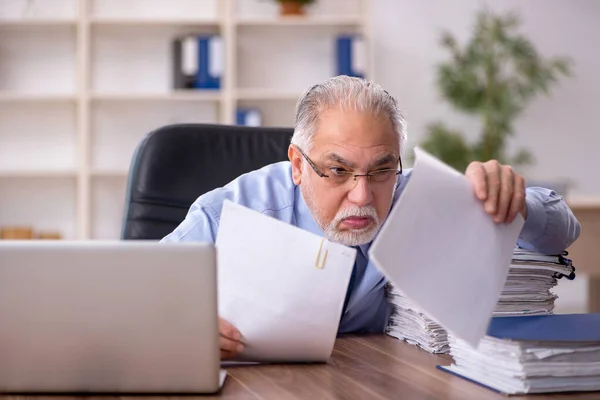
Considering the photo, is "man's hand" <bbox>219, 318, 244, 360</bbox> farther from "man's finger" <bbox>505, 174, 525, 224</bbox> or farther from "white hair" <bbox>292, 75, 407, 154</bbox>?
"white hair" <bbox>292, 75, 407, 154</bbox>

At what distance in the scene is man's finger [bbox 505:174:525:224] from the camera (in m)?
1.04

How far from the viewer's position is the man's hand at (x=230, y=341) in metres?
1.11

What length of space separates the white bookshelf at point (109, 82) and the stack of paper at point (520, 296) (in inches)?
138

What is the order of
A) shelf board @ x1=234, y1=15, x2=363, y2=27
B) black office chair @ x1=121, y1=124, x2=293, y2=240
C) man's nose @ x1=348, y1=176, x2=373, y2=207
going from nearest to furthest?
1. man's nose @ x1=348, y1=176, x2=373, y2=207
2. black office chair @ x1=121, y1=124, x2=293, y2=240
3. shelf board @ x1=234, y1=15, x2=363, y2=27

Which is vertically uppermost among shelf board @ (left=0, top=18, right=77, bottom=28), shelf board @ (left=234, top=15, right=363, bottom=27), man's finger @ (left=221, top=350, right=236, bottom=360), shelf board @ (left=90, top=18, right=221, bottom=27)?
shelf board @ (left=234, top=15, right=363, bottom=27)

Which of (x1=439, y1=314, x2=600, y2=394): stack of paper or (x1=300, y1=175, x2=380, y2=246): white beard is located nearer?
(x1=439, y1=314, x2=600, y2=394): stack of paper

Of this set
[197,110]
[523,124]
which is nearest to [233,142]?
[197,110]

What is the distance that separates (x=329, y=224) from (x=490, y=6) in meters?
4.01

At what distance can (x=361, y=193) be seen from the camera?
1.46 metres

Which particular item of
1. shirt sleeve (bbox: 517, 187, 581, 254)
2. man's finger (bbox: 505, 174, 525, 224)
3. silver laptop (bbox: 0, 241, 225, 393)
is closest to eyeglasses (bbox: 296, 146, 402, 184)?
shirt sleeve (bbox: 517, 187, 581, 254)

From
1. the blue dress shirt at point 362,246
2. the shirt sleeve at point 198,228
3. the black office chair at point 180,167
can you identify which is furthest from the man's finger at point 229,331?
the black office chair at point 180,167

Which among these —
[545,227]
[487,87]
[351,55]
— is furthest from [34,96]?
[545,227]

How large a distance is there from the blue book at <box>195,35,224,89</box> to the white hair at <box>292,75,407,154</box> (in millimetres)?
3095

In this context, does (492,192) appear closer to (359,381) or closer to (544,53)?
(359,381)
